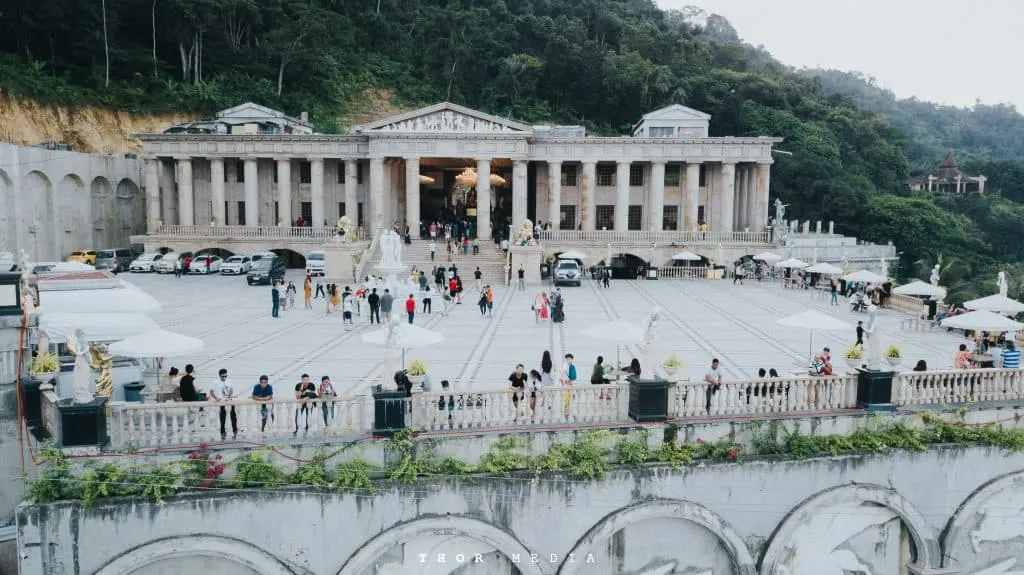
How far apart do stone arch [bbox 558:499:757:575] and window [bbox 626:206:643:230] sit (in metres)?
42.3

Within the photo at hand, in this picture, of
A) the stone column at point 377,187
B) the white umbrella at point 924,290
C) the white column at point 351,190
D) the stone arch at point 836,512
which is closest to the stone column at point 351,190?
the white column at point 351,190

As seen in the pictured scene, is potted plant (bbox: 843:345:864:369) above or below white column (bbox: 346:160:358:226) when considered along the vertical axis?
below

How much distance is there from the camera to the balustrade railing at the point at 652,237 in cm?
4872

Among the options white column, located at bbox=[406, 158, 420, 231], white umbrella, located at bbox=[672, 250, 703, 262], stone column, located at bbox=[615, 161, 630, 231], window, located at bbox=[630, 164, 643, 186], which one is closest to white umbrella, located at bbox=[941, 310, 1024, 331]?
white umbrella, located at bbox=[672, 250, 703, 262]

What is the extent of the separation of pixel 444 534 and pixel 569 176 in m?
45.0

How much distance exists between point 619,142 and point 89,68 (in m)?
45.7

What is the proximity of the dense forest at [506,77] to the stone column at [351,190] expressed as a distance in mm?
21730

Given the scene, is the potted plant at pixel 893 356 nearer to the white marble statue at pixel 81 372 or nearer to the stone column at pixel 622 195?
the white marble statue at pixel 81 372

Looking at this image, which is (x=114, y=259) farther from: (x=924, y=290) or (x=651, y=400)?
(x=924, y=290)

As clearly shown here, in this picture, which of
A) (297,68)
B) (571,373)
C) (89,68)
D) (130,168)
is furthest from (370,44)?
(571,373)

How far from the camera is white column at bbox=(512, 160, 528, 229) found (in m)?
50.1

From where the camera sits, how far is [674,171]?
188ft

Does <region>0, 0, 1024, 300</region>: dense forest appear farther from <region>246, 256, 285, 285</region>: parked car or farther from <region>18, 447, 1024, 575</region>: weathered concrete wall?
<region>18, 447, 1024, 575</region>: weathered concrete wall

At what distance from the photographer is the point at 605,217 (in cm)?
5525
